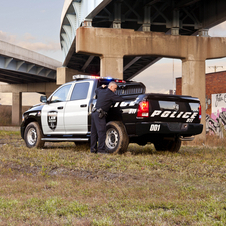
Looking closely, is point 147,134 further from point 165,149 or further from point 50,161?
point 50,161

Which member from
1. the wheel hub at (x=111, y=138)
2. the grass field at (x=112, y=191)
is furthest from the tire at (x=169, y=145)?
the grass field at (x=112, y=191)

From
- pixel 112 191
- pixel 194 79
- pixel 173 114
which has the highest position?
pixel 194 79

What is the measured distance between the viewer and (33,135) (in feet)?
38.5

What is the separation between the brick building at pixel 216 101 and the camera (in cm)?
3200

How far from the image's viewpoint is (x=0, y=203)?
4.61 metres

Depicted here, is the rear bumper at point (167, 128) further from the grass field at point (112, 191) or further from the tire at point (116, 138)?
the grass field at point (112, 191)

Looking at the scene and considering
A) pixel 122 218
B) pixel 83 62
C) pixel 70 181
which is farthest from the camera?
pixel 83 62

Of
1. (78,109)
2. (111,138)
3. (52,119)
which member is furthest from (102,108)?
(52,119)

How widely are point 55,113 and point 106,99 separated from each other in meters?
2.44

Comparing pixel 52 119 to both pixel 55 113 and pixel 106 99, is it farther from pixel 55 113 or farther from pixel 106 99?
pixel 106 99

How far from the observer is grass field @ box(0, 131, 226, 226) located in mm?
4023

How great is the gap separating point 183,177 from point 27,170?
321cm

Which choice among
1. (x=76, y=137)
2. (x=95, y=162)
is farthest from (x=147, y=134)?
(x=76, y=137)

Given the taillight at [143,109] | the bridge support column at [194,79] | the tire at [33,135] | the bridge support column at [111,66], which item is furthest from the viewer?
the bridge support column at [194,79]
